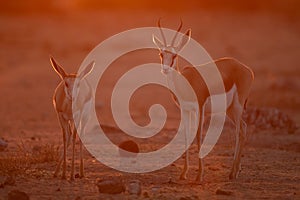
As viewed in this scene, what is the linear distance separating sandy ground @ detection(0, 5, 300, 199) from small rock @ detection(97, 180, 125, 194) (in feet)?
0.38

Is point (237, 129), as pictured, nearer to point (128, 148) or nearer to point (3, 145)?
point (128, 148)

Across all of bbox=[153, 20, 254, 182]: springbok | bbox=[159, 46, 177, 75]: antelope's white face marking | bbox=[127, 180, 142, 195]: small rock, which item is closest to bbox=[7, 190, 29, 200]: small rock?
bbox=[127, 180, 142, 195]: small rock

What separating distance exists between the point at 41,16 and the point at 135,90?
103 feet

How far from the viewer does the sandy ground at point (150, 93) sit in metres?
9.92

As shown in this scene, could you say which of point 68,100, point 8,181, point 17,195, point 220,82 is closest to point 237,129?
point 220,82

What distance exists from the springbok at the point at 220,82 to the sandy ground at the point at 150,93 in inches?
18.1

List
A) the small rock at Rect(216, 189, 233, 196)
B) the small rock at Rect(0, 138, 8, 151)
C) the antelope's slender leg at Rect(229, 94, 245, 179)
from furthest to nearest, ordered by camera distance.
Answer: the small rock at Rect(0, 138, 8, 151) → the antelope's slender leg at Rect(229, 94, 245, 179) → the small rock at Rect(216, 189, 233, 196)

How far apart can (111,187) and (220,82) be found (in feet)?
9.02

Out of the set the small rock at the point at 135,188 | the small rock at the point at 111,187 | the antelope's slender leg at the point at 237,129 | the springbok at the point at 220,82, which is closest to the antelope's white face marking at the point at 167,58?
the springbok at the point at 220,82

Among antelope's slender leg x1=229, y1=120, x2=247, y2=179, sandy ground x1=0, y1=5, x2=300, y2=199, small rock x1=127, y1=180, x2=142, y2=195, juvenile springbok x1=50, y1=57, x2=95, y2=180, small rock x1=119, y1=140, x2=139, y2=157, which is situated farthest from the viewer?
small rock x1=119, y1=140, x2=139, y2=157

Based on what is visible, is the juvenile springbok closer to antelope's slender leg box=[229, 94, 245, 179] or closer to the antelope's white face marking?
the antelope's white face marking

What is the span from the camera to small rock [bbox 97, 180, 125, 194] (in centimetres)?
925

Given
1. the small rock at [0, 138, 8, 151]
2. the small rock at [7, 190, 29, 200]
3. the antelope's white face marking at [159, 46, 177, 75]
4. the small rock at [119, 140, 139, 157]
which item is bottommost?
the small rock at [7, 190, 29, 200]

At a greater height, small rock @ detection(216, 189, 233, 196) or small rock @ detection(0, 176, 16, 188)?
small rock @ detection(216, 189, 233, 196)
